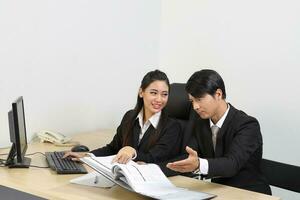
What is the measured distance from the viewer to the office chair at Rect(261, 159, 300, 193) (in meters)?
2.12

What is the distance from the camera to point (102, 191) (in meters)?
1.66

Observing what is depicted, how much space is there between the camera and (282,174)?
7.12 ft

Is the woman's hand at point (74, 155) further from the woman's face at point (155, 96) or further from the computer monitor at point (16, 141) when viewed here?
the woman's face at point (155, 96)

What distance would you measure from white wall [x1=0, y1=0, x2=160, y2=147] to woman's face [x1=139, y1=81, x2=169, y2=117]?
0.82 metres

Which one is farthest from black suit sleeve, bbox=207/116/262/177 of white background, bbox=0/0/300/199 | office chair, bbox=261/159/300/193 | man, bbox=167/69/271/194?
white background, bbox=0/0/300/199

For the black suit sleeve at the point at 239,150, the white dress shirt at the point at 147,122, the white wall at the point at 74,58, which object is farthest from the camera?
the white wall at the point at 74,58

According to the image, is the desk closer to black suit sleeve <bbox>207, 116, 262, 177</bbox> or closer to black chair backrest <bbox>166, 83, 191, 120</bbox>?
black suit sleeve <bbox>207, 116, 262, 177</bbox>

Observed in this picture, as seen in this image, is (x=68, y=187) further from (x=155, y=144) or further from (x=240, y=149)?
(x=240, y=149)

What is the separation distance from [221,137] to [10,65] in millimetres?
1342

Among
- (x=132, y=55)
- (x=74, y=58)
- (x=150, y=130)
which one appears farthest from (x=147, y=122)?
(x=132, y=55)

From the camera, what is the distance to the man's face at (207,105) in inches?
76.9

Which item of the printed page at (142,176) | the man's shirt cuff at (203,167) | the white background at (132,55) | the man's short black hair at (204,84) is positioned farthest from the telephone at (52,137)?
the man's shirt cuff at (203,167)

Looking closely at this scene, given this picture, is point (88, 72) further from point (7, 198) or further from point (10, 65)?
point (7, 198)

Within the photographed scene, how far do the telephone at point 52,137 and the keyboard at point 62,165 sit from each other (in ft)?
1.23
